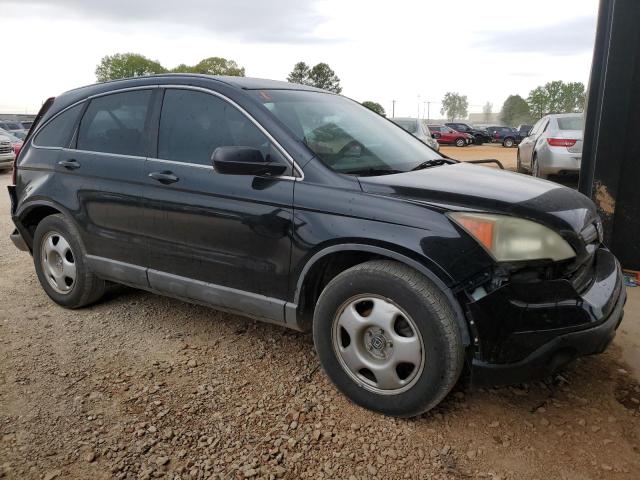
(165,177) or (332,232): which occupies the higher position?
(165,177)

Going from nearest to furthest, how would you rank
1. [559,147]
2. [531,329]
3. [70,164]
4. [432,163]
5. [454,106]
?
[531,329], [432,163], [70,164], [559,147], [454,106]

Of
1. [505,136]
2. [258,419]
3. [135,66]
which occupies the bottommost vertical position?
[505,136]

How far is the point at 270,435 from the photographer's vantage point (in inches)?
98.1

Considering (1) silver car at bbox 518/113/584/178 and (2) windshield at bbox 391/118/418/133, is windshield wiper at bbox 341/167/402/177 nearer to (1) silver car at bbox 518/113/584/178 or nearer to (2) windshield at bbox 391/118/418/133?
(1) silver car at bbox 518/113/584/178

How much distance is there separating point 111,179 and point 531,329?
2751mm

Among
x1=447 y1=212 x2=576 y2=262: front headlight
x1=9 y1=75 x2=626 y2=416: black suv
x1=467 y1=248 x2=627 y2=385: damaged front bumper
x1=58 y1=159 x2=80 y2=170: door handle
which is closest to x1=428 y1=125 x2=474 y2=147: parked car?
x1=9 y1=75 x2=626 y2=416: black suv

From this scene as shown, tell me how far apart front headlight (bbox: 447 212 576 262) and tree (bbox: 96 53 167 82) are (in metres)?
99.4

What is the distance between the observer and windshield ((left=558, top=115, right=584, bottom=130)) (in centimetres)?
903

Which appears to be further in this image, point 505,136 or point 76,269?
point 505,136

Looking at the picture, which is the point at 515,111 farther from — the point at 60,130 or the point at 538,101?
the point at 60,130

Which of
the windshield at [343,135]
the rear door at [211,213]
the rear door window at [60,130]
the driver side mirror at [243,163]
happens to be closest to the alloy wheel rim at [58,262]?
the rear door window at [60,130]

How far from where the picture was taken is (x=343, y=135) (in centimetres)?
314

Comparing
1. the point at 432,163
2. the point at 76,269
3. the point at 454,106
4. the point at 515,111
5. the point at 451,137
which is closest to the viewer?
the point at 432,163

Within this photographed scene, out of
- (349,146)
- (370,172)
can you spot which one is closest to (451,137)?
(349,146)
